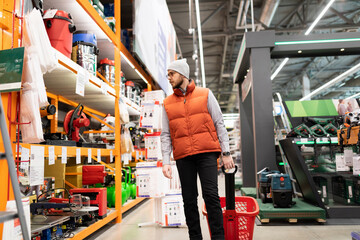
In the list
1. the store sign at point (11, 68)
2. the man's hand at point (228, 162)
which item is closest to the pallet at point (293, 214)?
the man's hand at point (228, 162)

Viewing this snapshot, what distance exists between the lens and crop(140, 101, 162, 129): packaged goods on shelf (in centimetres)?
392

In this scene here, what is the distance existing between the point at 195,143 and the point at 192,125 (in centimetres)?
15

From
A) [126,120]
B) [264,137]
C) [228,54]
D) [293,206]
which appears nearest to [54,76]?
A: [126,120]

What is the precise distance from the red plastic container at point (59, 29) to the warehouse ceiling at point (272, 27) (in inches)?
203

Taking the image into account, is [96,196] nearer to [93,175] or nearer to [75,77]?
[93,175]

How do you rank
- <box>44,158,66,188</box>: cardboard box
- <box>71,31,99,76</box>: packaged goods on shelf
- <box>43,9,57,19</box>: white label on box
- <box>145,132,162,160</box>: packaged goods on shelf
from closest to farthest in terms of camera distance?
<box>43,9,57,19</box>: white label on box, <box>71,31,99,76</box>: packaged goods on shelf, <box>44,158,66,188</box>: cardboard box, <box>145,132,162,160</box>: packaged goods on shelf

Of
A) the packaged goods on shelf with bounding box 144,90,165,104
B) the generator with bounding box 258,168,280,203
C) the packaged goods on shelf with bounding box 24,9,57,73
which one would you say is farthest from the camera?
the generator with bounding box 258,168,280,203

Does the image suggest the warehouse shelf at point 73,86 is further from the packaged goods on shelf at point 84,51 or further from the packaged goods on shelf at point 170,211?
the packaged goods on shelf at point 170,211

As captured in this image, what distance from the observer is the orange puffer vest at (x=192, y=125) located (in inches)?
→ 95.2

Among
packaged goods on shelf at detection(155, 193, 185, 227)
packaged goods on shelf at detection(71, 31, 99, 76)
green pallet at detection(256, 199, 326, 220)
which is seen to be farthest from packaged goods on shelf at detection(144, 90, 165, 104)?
green pallet at detection(256, 199, 326, 220)

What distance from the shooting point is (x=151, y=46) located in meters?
5.39

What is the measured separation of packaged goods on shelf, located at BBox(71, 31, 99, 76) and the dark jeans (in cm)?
165

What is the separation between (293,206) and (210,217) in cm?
203

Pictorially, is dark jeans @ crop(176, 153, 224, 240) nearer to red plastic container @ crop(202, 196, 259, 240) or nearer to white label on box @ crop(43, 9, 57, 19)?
red plastic container @ crop(202, 196, 259, 240)
